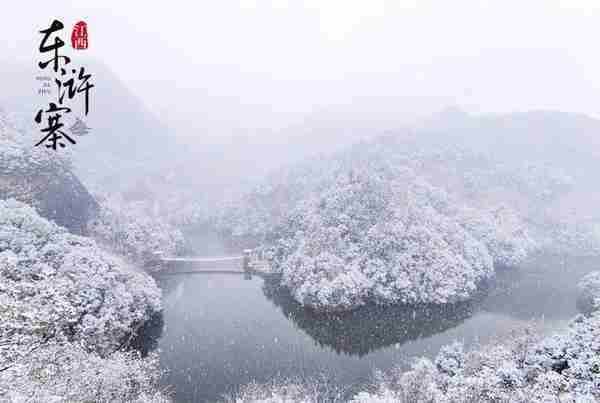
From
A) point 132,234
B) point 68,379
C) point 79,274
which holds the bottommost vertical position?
point 68,379

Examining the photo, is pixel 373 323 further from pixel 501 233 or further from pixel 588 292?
pixel 501 233

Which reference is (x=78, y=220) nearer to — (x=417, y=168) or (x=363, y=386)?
(x=363, y=386)

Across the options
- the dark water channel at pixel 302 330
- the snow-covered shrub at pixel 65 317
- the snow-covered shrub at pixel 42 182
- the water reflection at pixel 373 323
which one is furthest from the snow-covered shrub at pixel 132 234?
the water reflection at pixel 373 323

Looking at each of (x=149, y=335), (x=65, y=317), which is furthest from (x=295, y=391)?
(x=149, y=335)

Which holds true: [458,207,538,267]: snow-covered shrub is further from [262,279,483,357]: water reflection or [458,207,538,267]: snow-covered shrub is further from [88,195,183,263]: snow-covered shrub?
[88,195,183,263]: snow-covered shrub

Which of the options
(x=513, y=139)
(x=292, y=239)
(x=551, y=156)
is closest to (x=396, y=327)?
(x=292, y=239)

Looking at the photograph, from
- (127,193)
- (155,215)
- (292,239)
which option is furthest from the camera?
(127,193)

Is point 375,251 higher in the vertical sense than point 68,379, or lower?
higher

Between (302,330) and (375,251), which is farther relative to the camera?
(375,251)
